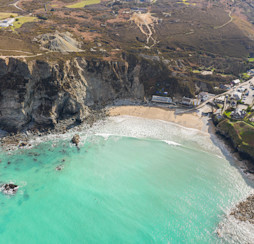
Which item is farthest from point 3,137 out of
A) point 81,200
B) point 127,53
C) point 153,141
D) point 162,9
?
point 162,9

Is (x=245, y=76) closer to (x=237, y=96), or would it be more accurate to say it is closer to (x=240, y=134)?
(x=237, y=96)

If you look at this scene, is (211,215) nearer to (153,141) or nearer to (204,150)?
(204,150)

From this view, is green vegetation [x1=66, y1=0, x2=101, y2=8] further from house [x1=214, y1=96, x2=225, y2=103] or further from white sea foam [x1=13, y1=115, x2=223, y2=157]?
house [x1=214, y1=96, x2=225, y2=103]

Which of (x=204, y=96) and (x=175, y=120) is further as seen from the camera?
(x=204, y=96)

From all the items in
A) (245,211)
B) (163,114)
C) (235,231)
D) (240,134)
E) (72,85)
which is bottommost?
(235,231)

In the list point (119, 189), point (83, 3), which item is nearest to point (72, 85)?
point (119, 189)

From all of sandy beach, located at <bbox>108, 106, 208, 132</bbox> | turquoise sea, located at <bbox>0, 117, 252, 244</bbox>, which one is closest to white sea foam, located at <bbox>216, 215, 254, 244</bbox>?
turquoise sea, located at <bbox>0, 117, 252, 244</bbox>

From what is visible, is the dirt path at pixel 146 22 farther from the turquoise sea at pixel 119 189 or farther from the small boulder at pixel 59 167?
the small boulder at pixel 59 167
